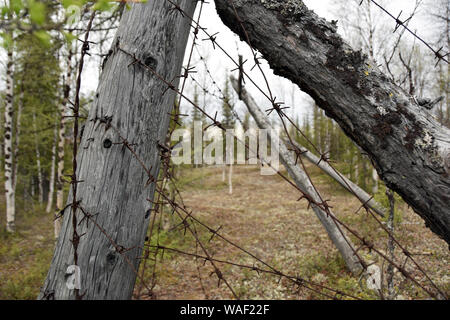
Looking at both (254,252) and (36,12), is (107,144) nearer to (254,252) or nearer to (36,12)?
(36,12)

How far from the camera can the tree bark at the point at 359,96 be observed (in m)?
1.14

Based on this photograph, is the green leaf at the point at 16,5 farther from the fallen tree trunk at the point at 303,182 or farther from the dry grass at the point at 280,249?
the fallen tree trunk at the point at 303,182

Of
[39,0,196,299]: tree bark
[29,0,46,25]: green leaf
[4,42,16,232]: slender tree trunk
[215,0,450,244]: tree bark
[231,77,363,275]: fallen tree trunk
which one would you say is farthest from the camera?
[4,42,16,232]: slender tree trunk

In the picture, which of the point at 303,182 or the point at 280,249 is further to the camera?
the point at 280,249

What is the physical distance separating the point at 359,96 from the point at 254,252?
7537 millimetres

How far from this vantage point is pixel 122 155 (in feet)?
3.62

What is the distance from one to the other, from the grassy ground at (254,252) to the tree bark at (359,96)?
1448 mm

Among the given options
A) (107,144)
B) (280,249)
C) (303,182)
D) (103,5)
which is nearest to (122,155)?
(107,144)

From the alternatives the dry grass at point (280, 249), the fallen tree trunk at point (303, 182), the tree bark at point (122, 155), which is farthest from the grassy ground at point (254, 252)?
the tree bark at point (122, 155)

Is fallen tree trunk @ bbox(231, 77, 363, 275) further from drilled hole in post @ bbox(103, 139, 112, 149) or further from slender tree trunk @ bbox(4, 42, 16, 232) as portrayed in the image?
slender tree trunk @ bbox(4, 42, 16, 232)

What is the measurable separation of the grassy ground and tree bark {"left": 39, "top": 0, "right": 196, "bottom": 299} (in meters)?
1.26

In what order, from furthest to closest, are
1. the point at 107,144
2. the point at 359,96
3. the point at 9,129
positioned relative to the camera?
the point at 9,129, the point at 359,96, the point at 107,144

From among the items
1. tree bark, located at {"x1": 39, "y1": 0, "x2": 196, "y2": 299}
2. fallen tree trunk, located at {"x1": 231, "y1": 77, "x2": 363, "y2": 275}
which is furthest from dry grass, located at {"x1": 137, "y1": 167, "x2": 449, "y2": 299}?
tree bark, located at {"x1": 39, "y1": 0, "x2": 196, "y2": 299}

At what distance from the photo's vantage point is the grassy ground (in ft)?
18.8
